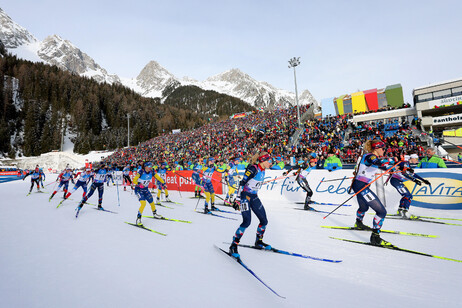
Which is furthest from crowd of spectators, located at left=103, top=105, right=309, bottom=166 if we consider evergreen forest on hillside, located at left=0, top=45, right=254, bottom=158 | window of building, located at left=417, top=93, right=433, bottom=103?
evergreen forest on hillside, located at left=0, top=45, right=254, bottom=158

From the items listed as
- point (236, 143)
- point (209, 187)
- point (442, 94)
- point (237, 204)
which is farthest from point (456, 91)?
point (237, 204)

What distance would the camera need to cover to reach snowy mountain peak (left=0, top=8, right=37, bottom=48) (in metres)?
167

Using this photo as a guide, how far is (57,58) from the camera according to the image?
19738cm

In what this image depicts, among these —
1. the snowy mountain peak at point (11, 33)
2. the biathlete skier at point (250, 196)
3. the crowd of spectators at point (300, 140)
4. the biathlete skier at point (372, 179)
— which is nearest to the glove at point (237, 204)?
the biathlete skier at point (250, 196)

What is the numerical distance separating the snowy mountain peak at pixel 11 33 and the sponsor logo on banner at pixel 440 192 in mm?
242899

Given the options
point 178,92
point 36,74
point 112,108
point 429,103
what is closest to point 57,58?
point 178,92

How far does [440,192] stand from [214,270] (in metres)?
8.42

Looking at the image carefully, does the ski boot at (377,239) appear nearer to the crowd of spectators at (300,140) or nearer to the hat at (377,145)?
the hat at (377,145)

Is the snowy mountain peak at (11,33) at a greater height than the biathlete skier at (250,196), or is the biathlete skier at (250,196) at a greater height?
the snowy mountain peak at (11,33)

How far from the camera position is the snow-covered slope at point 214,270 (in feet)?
9.60

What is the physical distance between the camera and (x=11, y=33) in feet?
570

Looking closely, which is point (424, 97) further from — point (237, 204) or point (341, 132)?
point (237, 204)

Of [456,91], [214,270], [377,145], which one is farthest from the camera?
[456,91]

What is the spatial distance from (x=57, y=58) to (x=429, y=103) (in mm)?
260840
